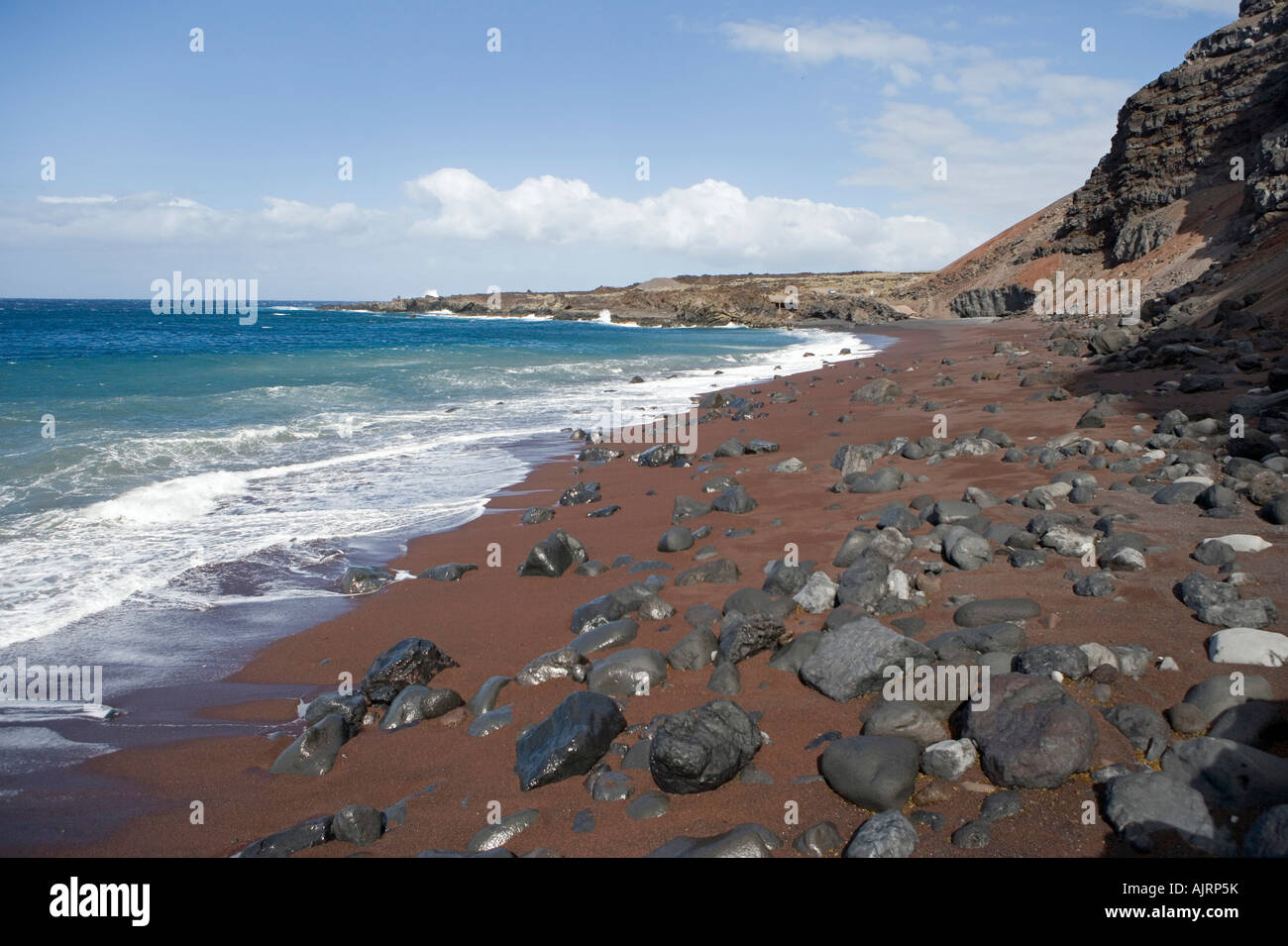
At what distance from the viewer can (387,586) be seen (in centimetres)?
748

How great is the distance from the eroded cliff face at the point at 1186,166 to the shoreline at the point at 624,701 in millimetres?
30311

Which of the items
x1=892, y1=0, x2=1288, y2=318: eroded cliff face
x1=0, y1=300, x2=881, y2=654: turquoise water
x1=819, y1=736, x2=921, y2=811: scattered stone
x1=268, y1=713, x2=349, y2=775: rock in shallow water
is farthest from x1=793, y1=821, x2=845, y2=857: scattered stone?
x1=892, y1=0, x2=1288, y2=318: eroded cliff face

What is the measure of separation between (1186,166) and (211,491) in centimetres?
4880

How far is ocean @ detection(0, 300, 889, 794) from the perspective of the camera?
6215mm

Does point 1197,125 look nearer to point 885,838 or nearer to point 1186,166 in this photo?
point 1186,166

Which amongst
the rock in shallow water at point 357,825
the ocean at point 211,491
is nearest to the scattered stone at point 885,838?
the rock in shallow water at point 357,825

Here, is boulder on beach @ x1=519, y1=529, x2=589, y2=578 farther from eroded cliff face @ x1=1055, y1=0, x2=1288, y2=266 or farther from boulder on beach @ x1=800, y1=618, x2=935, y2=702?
eroded cliff face @ x1=1055, y1=0, x2=1288, y2=266

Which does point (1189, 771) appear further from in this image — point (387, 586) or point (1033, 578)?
point (387, 586)

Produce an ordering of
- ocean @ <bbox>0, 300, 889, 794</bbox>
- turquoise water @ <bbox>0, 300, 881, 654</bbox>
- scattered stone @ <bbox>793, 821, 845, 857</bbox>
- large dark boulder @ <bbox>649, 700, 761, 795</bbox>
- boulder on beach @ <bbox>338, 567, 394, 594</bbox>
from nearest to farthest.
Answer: scattered stone @ <bbox>793, 821, 845, 857</bbox>
large dark boulder @ <bbox>649, 700, 761, 795</bbox>
ocean @ <bbox>0, 300, 889, 794</bbox>
boulder on beach @ <bbox>338, 567, 394, 594</bbox>
turquoise water @ <bbox>0, 300, 881, 654</bbox>

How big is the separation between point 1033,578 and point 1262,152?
29.4 m

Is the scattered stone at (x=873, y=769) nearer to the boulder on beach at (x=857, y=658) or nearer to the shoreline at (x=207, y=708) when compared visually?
the boulder on beach at (x=857, y=658)

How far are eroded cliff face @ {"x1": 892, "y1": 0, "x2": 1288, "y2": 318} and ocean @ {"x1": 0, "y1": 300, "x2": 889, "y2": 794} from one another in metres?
21.1

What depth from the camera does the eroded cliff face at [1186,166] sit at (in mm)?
35500
